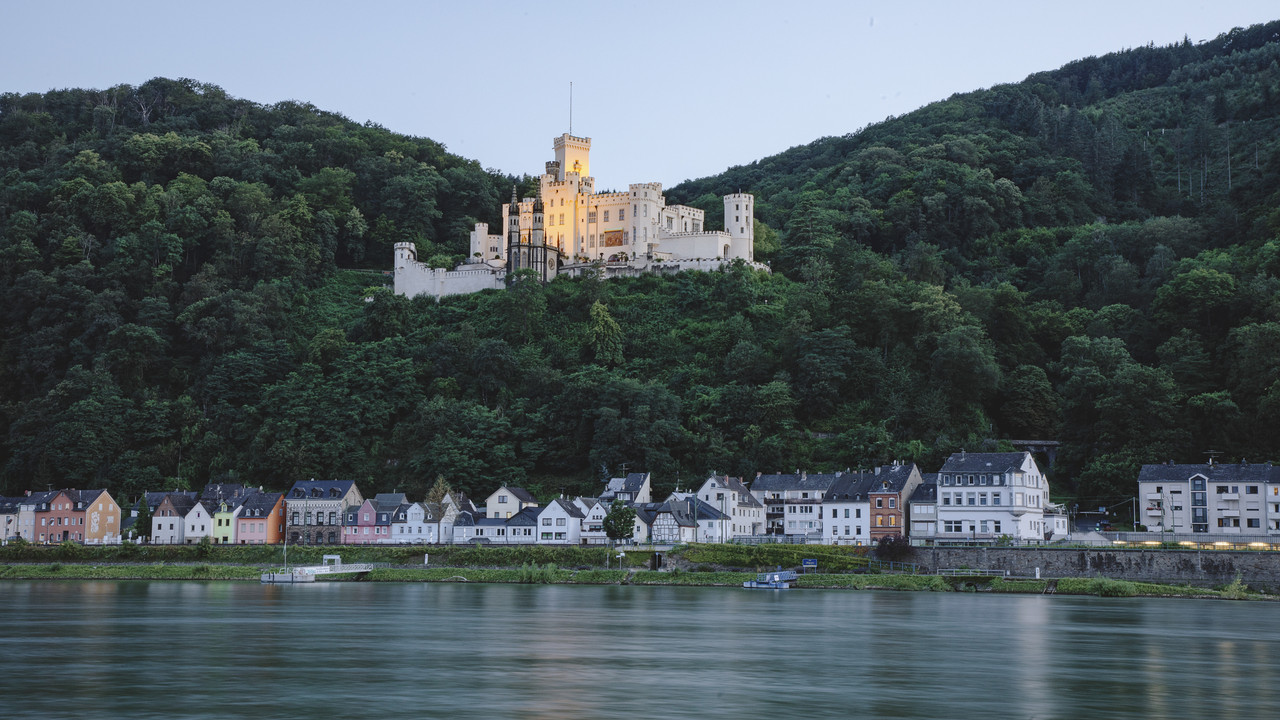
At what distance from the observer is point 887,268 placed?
4008 inches

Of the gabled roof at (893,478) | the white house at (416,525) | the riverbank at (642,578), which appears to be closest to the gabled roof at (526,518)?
the white house at (416,525)

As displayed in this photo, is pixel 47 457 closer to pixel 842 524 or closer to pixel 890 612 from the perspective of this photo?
pixel 842 524

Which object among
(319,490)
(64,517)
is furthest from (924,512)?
(64,517)

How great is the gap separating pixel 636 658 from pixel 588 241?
83958 millimetres

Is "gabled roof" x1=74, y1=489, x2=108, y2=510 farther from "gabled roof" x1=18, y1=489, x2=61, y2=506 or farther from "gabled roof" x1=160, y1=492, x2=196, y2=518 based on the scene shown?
"gabled roof" x1=160, y1=492, x2=196, y2=518

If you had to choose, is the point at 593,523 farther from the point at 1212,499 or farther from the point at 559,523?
the point at 1212,499

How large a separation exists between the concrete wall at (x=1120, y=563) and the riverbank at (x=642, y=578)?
32.5 inches

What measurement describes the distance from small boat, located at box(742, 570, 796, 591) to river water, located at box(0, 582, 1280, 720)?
7048 mm

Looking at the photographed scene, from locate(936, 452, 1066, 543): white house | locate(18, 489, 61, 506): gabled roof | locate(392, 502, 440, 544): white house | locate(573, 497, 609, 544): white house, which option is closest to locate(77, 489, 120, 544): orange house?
locate(18, 489, 61, 506): gabled roof

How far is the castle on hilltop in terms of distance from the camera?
362 ft

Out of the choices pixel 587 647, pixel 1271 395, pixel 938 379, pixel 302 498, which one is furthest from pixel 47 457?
pixel 1271 395

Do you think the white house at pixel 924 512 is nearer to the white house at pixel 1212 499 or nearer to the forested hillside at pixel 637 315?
the forested hillside at pixel 637 315

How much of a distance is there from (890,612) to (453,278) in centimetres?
7207

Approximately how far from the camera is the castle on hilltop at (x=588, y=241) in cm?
11038
